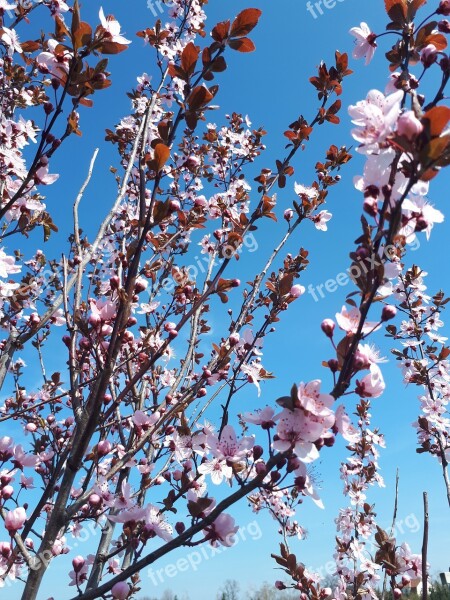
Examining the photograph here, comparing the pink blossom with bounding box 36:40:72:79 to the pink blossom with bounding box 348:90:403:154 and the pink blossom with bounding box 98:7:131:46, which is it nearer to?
the pink blossom with bounding box 98:7:131:46

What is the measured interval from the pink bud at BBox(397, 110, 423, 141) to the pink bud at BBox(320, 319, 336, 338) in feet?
1.61

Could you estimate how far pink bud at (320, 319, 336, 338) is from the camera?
3.84ft

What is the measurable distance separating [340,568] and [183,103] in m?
5.23

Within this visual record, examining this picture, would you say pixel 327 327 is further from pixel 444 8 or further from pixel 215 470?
pixel 444 8

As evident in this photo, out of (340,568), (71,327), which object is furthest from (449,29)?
(340,568)

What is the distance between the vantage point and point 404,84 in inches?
50.6

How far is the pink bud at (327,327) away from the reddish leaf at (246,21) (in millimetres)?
1015

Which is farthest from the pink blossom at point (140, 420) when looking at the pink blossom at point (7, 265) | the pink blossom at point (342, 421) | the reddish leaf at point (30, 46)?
the reddish leaf at point (30, 46)

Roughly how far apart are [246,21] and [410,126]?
868 mm

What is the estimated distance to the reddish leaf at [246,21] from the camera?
1.44 meters

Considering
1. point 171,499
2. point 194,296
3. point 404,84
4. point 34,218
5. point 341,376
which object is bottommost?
point 341,376

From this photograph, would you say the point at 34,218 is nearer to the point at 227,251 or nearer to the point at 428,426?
the point at 227,251

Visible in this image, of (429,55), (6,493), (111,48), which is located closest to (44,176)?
(111,48)

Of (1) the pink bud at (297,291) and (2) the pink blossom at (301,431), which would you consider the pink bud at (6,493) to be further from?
(1) the pink bud at (297,291)
